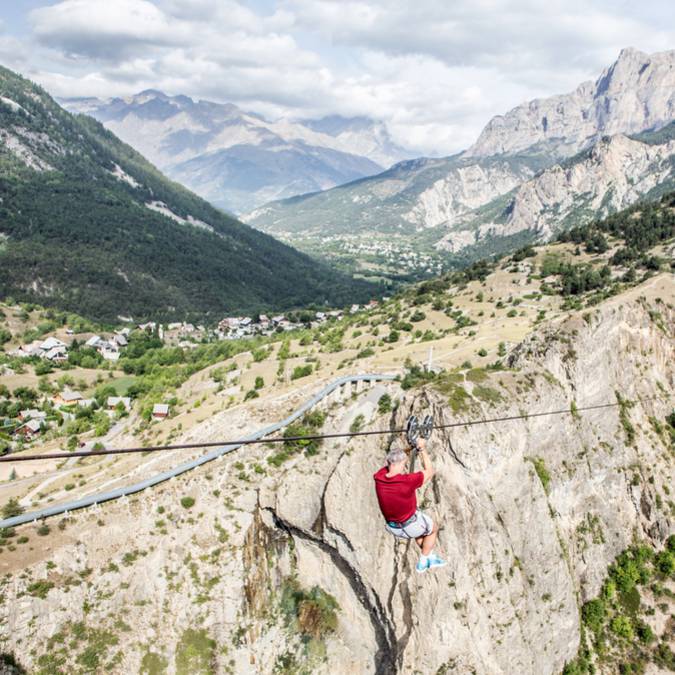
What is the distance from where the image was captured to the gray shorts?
43.4ft

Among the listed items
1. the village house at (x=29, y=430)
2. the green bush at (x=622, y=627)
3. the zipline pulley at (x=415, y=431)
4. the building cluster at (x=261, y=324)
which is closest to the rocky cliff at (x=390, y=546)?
the green bush at (x=622, y=627)

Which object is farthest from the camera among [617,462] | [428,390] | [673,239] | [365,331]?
[673,239]

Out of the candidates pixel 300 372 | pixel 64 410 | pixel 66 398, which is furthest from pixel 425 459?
pixel 66 398

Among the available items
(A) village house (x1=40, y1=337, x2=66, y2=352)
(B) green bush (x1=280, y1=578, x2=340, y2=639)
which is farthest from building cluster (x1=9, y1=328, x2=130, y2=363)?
(B) green bush (x1=280, y1=578, x2=340, y2=639)

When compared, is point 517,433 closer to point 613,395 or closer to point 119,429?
point 613,395

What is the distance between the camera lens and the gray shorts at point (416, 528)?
43.4 feet

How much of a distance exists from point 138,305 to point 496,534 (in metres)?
153

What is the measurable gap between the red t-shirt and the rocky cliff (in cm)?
1435

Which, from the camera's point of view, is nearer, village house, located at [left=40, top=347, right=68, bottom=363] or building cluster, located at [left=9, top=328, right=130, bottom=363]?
village house, located at [left=40, top=347, right=68, bottom=363]

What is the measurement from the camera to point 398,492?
12117 millimetres

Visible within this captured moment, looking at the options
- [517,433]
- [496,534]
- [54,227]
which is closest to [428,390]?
[517,433]

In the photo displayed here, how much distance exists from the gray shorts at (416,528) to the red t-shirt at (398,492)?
24.3 inches

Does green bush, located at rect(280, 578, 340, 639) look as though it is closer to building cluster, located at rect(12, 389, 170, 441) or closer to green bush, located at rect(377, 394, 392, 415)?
green bush, located at rect(377, 394, 392, 415)

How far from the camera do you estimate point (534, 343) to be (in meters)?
35.0
